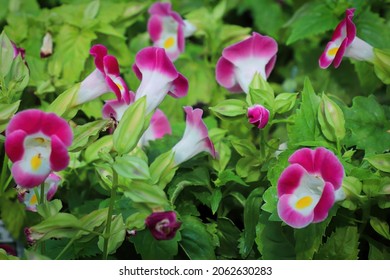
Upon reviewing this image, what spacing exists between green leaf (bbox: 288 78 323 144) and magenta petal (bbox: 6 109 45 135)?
0.45m

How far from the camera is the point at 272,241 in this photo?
1.33 m

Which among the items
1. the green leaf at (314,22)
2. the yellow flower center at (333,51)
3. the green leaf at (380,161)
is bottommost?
the green leaf at (314,22)

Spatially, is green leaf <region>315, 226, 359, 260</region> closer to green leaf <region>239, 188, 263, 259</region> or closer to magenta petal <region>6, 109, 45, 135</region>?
green leaf <region>239, 188, 263, 259</region>

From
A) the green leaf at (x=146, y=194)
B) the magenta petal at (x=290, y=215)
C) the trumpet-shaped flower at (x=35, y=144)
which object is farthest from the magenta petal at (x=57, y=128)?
the magenta petal at (x=290, y=215)

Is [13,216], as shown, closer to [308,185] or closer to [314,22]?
[308,185]

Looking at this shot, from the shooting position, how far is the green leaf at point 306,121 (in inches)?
53.0

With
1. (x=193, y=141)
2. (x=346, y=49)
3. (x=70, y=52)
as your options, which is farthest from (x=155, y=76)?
(x=70, y=52)

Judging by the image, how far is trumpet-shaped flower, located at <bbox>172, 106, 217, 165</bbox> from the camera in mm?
1389

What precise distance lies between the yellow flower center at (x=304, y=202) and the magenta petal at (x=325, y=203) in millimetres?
34

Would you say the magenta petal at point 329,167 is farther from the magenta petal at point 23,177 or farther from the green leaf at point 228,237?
the magenta petal at point 23,177

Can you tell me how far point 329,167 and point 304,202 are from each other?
0.07 meters

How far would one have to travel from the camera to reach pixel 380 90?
6.86 ft
